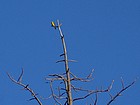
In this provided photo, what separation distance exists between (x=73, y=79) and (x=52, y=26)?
0.97 m

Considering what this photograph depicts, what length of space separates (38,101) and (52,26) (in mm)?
1300

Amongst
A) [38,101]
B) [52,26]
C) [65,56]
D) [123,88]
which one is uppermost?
[52,26]

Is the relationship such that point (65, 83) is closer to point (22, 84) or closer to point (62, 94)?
point (62, 94)

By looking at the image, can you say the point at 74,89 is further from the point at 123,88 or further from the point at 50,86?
the point at 123,88

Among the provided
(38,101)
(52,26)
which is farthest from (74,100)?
(52,26)

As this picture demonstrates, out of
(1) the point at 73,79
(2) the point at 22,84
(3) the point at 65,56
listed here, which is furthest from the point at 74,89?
(2) the point at 22,84

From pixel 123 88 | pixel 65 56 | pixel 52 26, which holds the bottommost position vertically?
pixel 123 88

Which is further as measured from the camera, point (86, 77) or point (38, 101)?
point (86, 77)

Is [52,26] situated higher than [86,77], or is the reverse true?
[52,26]

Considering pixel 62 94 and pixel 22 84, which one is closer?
pixel 22 84

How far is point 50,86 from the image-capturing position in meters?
5.36

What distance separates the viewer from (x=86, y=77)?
5.67 metres

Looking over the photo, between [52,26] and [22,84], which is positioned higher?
[52,26]

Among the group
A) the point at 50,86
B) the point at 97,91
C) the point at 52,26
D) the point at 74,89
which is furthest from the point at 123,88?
the point at 52,26
